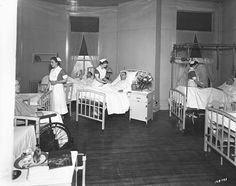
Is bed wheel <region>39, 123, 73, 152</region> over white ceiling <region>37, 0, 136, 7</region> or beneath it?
beneath

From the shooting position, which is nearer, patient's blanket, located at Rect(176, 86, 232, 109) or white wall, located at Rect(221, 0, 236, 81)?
patient's blanket, located at Rect(176, 86, 232, 109)

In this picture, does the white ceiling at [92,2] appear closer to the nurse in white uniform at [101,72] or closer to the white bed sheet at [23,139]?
the nurse in white uniform at [101,72]

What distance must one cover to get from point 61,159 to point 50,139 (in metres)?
0.91

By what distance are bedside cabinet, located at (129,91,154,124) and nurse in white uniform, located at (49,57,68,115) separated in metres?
1.69

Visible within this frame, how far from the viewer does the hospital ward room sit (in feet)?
5.67

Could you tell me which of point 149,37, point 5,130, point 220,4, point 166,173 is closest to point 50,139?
point 5,130

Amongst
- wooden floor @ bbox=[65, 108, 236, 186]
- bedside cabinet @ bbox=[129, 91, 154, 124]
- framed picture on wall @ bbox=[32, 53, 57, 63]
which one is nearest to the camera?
wooden floor @ bbox=[65, 108, 236, 186]

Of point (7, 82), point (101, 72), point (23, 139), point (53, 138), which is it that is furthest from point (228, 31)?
point (7, 82)

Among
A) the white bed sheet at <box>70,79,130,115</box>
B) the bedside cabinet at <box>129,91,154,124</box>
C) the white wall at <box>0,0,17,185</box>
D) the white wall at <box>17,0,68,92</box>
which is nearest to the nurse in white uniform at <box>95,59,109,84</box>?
the white bed sheet at <box>70,79,130,115</box>

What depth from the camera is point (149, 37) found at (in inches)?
286

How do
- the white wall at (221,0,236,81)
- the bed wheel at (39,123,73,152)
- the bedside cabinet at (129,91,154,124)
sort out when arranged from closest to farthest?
the bed wheel at (39,123,73,152), the bedside cabinet at (129,91,154,124), the white wall at (221,0,236,81)

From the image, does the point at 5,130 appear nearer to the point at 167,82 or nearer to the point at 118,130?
the point at 118,130

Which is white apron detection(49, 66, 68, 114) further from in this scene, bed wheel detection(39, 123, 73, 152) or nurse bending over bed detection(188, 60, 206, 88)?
nurse bending over bed detection(188, 60, 206, 88)

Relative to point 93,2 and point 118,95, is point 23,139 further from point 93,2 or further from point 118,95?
point 93,2
